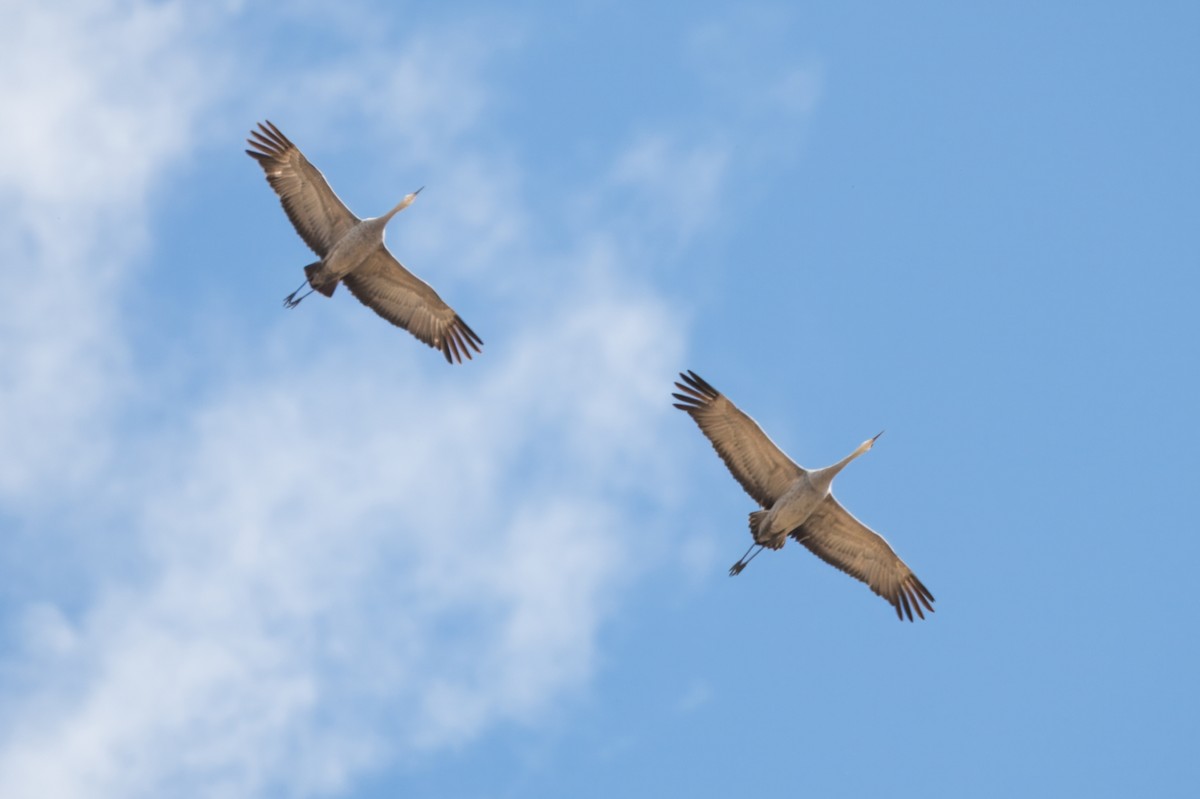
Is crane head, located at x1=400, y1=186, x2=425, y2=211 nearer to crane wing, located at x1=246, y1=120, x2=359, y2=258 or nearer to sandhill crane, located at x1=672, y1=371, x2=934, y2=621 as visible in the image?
crane wing, located at x1=246, y1=120, x2=359, y2=258

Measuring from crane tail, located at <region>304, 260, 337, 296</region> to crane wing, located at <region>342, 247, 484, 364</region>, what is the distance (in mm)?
521

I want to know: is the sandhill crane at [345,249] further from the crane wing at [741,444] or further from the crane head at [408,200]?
the crane wing at [741,444]

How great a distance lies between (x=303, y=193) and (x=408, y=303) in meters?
3.01

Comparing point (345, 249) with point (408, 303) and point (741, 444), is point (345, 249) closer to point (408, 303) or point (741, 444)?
point (408, 303)

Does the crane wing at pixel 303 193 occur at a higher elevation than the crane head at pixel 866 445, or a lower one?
higher

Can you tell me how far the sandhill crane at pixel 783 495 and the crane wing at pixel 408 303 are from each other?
18.6ft

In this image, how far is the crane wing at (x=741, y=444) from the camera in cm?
2717

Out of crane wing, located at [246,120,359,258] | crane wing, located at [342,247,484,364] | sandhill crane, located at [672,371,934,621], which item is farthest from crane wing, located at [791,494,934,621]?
crane wing, located at [246,120,359,258]

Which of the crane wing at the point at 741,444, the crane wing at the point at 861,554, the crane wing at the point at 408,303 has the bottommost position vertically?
the crane wing at the point at 861,554

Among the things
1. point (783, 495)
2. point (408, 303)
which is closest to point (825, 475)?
point (783, 495)

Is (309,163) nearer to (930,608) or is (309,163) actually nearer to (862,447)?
(862,447)

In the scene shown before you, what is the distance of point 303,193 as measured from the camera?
29406 millimetres

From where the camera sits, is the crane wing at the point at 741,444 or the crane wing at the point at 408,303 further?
the crane wing at the point at 408,303

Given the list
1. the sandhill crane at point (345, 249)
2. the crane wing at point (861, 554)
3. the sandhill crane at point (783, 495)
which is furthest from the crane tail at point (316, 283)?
the crane wing at point (861, 554)
